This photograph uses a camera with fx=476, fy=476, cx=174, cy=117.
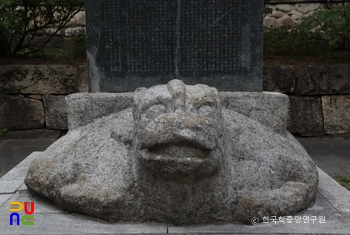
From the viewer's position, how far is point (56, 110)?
7.01 meters

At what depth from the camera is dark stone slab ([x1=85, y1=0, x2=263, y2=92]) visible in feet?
12.3

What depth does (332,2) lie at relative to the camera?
8.40 m

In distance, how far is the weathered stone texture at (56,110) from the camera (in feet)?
23.0

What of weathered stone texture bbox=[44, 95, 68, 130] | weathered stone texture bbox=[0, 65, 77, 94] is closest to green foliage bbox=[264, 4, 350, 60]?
weathered stone texture bbox=[0, 65, 77, 94]

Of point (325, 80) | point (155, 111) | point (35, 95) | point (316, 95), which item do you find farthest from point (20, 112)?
point (155, 111)

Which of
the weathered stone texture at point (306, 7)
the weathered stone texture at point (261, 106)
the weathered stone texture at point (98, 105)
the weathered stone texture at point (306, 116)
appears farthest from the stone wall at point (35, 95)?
the weathered stone texture at point (306, 7)

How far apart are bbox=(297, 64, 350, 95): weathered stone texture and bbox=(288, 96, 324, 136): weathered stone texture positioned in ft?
0.43

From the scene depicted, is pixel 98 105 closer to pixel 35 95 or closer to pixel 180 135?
pixel 180 135

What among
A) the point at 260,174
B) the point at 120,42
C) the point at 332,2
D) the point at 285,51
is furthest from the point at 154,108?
the point at 332,2

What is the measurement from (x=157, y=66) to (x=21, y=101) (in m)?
3.82

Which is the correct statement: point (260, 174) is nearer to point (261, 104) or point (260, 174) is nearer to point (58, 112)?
point (261, 104)

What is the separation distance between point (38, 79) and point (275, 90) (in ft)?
11.4

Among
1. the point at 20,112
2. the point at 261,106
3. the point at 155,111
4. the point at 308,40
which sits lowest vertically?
the point at 20,112

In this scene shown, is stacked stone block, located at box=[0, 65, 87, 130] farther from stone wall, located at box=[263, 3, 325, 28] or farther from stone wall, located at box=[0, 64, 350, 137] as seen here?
stone wall, located at box=[263, 3, 325, 28]
